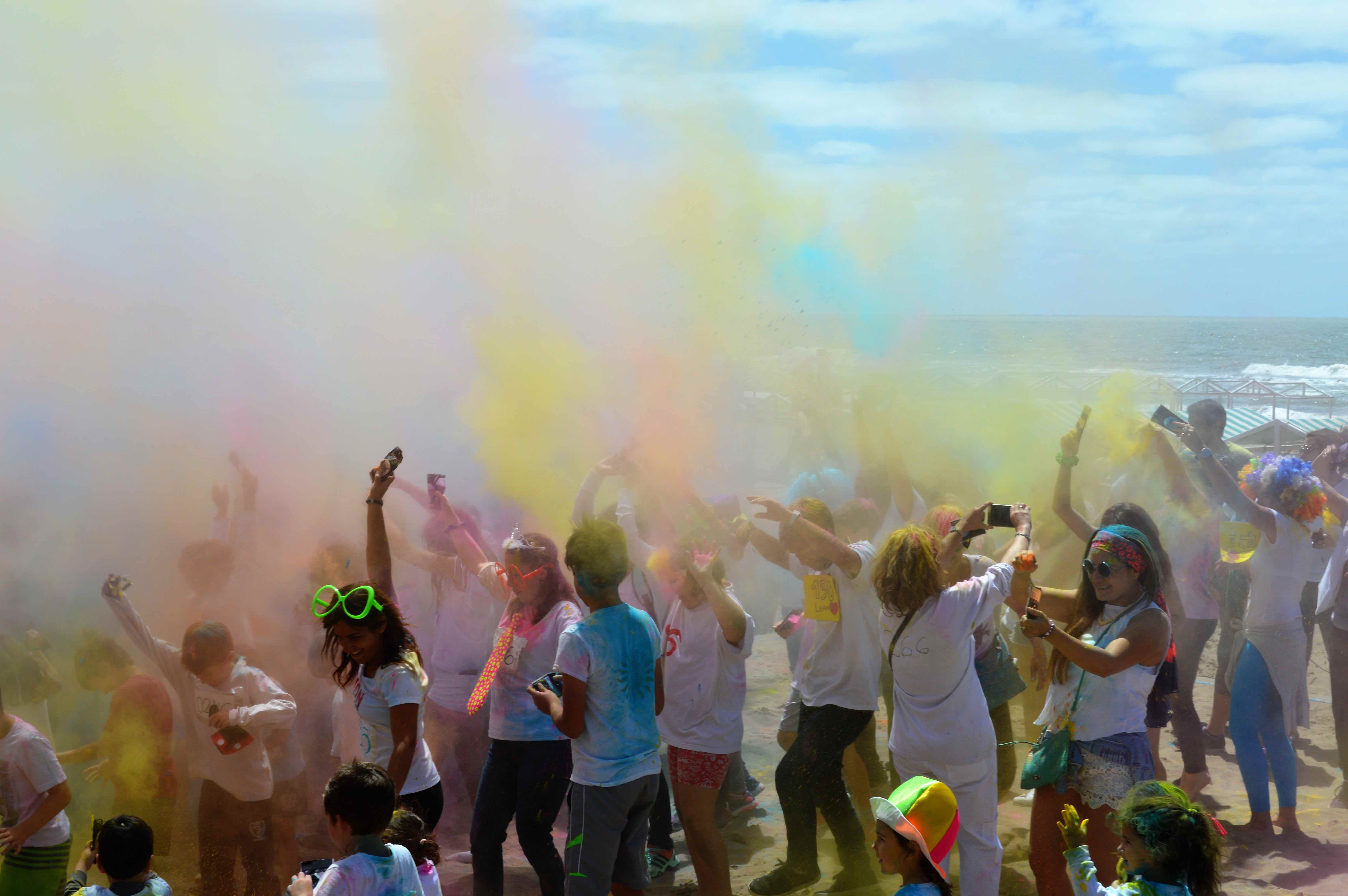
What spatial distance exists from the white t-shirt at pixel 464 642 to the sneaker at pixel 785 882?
1.36 m

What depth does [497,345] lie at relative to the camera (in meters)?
6.00

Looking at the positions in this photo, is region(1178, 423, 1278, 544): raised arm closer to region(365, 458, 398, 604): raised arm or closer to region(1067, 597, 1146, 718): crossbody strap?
region(1067, 597, 1146, 718): crossbody strap

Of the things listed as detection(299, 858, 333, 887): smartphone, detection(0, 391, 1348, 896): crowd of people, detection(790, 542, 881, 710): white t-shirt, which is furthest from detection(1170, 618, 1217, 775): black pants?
detection(299, 858, 333, 887): smartphone

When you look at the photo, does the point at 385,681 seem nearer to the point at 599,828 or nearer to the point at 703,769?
the point at 599,828

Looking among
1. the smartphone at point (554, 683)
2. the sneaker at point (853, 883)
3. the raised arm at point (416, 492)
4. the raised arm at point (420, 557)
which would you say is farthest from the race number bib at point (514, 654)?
the sneaker at point (853, 883)

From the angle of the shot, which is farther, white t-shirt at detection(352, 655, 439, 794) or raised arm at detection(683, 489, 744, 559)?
raised arm at detection(683, 489, 744, 559)

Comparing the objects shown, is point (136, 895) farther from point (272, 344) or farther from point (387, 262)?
point (387, 262)

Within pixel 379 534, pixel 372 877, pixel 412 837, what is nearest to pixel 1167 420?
pixel 379 534

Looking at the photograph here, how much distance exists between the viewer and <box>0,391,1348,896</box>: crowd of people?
114 inches

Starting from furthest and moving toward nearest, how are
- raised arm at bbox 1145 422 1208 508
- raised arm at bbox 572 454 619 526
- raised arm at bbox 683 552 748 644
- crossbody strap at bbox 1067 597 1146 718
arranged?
raised arm at bbox 1145 422 1208 508 < raised arm at bbox 572 454 619 526 < raised arm at bbox 683 552 748 644 < crossbody strap at bbox 1067 597 1146 718

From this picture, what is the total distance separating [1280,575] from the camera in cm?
448

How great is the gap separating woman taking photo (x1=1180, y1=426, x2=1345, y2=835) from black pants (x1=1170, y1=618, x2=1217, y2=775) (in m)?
0.17

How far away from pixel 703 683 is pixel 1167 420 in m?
2.71

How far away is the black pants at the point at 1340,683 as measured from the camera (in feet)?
15.0
